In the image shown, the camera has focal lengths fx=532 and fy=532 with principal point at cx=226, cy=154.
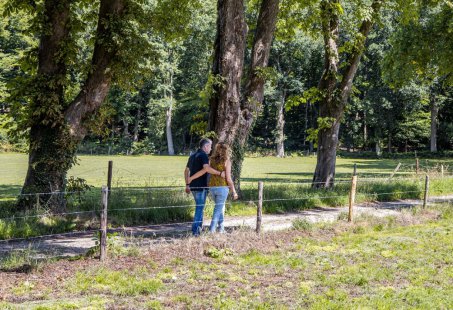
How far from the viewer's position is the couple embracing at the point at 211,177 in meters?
11.2

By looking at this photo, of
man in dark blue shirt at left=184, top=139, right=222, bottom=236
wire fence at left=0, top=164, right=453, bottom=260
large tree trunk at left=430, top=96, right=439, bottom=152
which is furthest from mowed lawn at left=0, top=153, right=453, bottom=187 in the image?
large tree trunk at left=430, top=96, right=439, bottom=152

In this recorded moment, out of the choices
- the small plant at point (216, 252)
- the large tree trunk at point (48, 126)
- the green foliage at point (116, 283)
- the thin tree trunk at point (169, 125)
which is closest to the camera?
the green foliage at point (116, 283)

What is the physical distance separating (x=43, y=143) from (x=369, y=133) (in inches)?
2689

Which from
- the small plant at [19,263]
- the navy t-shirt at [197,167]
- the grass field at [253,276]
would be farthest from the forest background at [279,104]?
the small plant at [19,263]

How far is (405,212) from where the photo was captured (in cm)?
1645

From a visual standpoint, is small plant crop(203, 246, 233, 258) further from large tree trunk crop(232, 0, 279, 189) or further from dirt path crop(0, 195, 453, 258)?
large tree trunk crop(232, 0, 279, 189)

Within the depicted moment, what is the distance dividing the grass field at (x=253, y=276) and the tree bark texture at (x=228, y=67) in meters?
5.27

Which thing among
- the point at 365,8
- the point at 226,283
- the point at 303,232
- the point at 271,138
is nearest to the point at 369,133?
the point at 271,138

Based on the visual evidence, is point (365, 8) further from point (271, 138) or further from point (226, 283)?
point (271, 138)

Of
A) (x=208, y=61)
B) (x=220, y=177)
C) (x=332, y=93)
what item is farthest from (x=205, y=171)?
(x=332, y=93)

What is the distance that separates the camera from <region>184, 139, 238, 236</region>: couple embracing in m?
11.2

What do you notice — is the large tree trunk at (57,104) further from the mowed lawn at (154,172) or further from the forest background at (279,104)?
the forest background at (279,104)

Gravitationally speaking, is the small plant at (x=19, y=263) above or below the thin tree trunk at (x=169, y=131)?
below

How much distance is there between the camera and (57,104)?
Result: 14273mm
